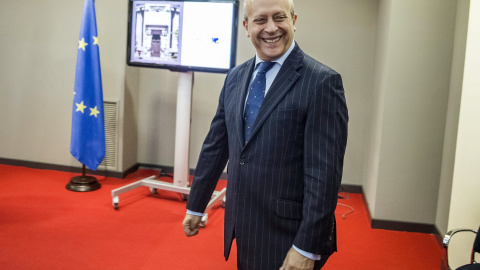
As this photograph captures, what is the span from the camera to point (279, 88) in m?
1.30

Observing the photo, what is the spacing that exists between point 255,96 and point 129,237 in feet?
6.94

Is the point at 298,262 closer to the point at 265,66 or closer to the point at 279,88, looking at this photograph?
the point at 279,88

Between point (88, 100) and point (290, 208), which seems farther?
point (88, 100)

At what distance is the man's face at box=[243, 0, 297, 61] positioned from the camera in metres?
1.31

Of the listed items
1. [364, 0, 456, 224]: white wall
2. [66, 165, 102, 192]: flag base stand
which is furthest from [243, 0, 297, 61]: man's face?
[66, 165, 102, 192]: flag base stand

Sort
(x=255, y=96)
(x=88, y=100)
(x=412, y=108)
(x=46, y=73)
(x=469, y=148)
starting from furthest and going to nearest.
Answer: (x=46, y=73) < (x=88, y=100) < (x=412, y=108) < (x=469, y=148) < (x=255, y=96)

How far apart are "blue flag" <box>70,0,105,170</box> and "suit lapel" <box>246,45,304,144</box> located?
3142mm

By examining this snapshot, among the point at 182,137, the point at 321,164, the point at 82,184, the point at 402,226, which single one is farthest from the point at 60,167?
the point at 321,164

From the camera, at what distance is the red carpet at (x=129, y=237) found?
2.75m

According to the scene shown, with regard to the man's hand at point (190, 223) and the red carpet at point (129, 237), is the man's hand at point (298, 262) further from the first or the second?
the red carpet at point (129, 237)

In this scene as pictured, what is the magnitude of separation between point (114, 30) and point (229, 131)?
3.41 metres

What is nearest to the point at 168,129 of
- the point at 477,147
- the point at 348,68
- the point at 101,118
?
the point at 101,118

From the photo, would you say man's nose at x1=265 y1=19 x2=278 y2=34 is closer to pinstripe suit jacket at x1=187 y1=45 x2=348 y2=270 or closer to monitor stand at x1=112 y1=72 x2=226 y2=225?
pinstripe suit jacket at x1=187 y1=45 x2=348 y2=270

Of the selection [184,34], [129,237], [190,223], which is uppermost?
[184,34]
